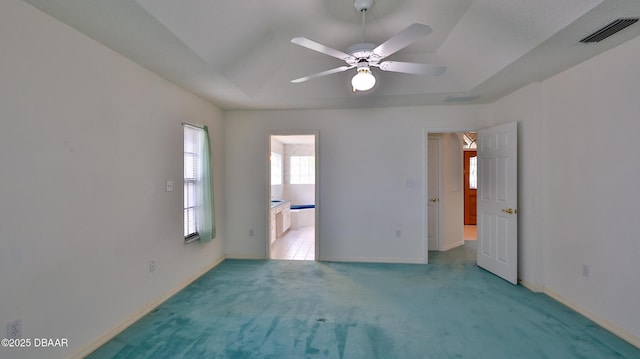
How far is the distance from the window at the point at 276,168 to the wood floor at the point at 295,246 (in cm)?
187

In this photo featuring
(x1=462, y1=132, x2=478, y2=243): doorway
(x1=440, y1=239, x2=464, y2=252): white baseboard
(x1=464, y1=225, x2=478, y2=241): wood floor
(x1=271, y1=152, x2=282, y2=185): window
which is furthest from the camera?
(x1=271, y1=152, x2=282, y2=185): window

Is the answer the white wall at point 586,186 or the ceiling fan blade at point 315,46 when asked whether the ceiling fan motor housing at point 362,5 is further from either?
the white wall at point 586,186

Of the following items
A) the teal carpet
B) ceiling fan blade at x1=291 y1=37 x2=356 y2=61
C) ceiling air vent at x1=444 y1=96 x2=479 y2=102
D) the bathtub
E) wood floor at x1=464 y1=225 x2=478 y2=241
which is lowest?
the teal carpet

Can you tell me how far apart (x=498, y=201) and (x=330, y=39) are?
9.70 feet

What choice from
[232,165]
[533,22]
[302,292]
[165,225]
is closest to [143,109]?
[165,225]

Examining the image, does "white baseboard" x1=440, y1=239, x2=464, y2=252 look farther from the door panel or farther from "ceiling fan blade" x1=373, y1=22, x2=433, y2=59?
"ceiling fan blade" x1=373, y1=22, x2=433, y2=59

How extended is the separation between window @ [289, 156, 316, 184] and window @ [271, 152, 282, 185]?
1.50ft

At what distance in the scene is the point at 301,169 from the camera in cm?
877

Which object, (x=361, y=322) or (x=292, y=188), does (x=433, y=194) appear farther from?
(x=292, y=188)

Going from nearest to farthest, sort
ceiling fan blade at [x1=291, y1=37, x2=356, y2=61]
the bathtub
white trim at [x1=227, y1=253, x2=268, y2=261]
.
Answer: ceiling fan blade at [x1=291, y1=37, x2=356, y2=61], white trim at [x1=227, y1=253, x2=268, y2=261], the bathtub

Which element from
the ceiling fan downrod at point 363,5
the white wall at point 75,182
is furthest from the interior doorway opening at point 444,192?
the white wall at point 75,182

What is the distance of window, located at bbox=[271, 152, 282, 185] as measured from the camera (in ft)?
25.6

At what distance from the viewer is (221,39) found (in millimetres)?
2486

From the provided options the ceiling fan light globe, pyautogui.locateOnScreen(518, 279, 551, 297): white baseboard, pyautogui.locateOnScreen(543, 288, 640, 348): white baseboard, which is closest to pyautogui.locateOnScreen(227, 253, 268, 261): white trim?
the ceiling fan light globe
